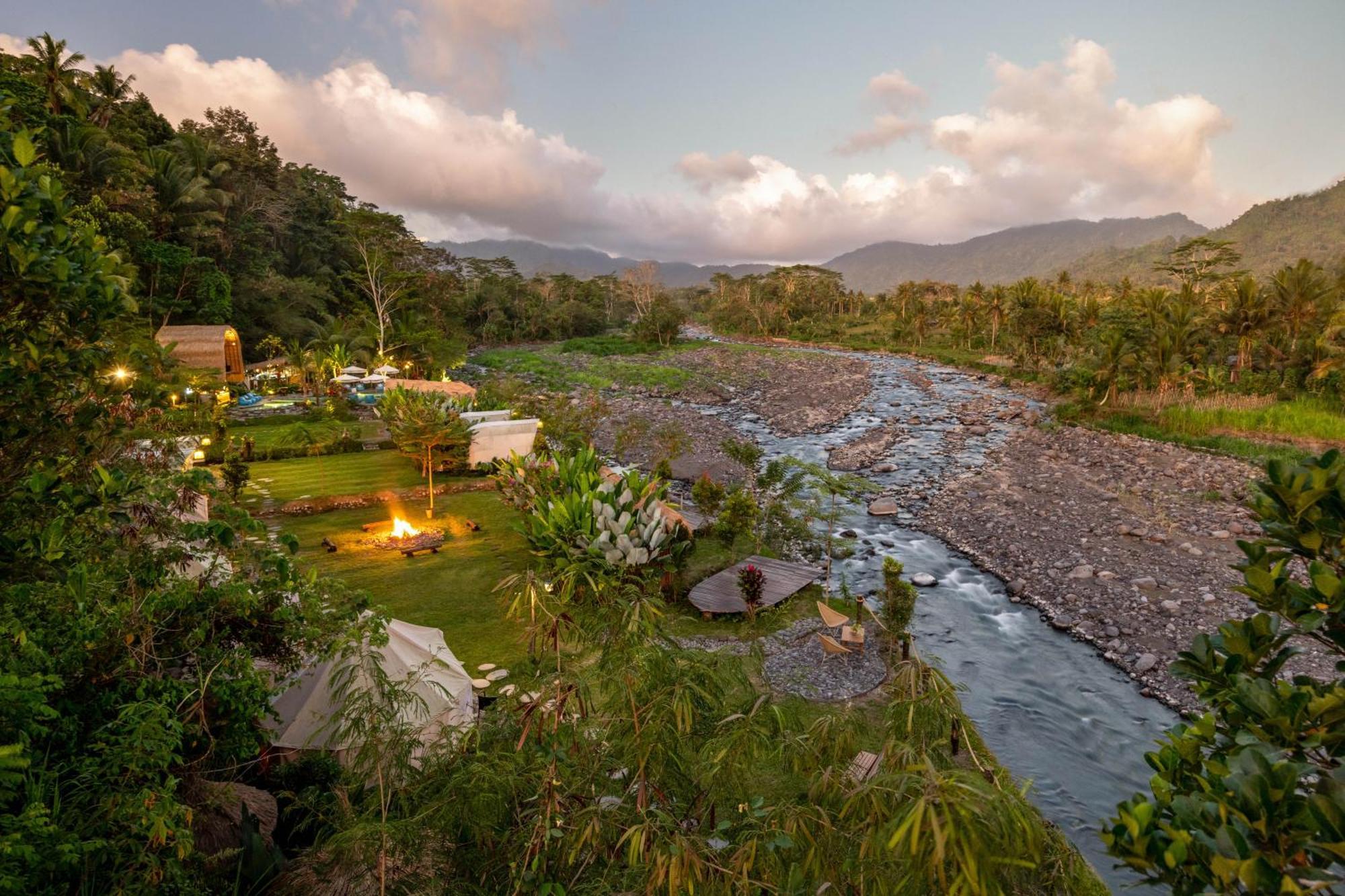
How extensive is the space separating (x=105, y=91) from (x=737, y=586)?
146 ft

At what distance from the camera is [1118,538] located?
1414 centimetres

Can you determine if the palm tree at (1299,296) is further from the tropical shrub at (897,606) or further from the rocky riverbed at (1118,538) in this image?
the tropical shrub at (897,606)

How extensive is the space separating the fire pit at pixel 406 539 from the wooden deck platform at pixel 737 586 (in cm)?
529

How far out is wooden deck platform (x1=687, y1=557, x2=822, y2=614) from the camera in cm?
1006

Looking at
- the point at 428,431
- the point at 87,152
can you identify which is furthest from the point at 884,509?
the point at 87,152

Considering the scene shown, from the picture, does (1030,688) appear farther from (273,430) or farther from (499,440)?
(273,430)

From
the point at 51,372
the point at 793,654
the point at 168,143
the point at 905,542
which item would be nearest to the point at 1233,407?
the point at 905,542

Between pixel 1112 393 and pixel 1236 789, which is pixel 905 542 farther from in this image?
pixel 1112 393

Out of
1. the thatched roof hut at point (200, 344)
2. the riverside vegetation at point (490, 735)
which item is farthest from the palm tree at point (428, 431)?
the thatched roof hut at point (200, 344)

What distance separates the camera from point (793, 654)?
8906 millimetres

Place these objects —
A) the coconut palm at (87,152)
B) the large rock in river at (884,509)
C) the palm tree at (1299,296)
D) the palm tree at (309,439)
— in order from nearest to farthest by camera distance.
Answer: the large rock in river at (884,509), the palm tree at (309,439), the coconut palm at (87,152), the palm tree at (1299,296)

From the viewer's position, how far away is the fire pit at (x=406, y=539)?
1177 centimetres

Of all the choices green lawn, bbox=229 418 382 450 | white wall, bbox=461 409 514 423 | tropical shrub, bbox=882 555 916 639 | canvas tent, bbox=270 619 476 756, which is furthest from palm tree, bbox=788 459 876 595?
green lawn, bbox=229 418 382 450

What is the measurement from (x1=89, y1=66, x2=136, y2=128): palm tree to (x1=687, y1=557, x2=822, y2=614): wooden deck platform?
39.8 m
